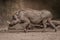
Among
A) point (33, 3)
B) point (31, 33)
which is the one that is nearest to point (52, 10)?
point (33, 3)

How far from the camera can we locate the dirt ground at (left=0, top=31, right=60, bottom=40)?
129 inches

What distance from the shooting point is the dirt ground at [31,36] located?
3.29m

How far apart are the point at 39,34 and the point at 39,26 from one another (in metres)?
0.33

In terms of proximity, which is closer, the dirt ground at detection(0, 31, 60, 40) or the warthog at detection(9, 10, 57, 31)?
the dirt ground at detection(0, 31, 60, 40)

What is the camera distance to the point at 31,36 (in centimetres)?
338

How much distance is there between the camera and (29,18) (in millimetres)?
3639

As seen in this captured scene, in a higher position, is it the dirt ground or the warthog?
the warthog

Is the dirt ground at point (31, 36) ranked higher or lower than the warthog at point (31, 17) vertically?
lower

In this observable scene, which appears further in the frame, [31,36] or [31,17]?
[31,17]

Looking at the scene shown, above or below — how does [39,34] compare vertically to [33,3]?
below

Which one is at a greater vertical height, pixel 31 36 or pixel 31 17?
pixel 31 17

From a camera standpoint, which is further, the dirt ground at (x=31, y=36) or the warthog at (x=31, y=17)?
the warthog at (x=31, y=17)

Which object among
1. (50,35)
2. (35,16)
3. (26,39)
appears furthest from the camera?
(35,16)

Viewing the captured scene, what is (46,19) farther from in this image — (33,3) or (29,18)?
(33,3)
